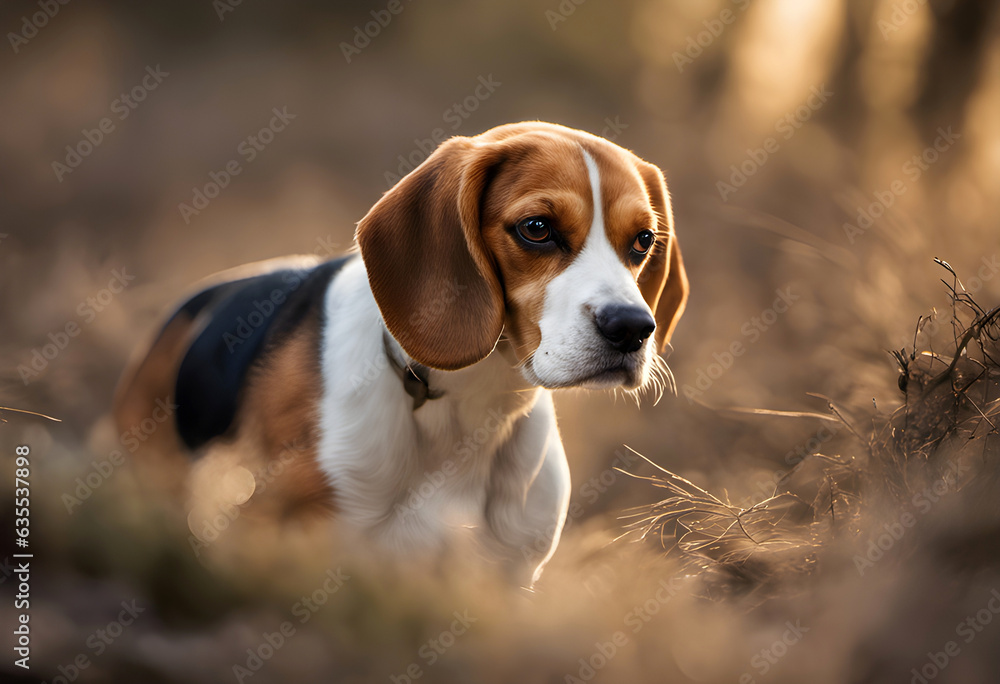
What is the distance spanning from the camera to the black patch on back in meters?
2.55

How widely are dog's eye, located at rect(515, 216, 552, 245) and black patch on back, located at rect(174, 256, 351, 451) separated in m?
0.91

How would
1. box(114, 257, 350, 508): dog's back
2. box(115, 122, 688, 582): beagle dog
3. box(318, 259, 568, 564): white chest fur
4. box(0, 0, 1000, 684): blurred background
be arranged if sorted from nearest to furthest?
1. box(0, 0, 1000, 684): blurred background
2. box(115, 122, 688, 582): beagle dog
3. box(318, 259, 568, 564): white chest fur
4. box(114, 257, 350, 508): dog's back

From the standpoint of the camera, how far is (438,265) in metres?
1.95

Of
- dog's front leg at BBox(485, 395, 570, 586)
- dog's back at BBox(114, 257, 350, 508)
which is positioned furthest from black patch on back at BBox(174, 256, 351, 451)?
dog's front leg at BBox(485, 395, 570, 586)

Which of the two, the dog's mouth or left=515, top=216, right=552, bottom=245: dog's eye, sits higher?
left=515, top=216, right=552, bottom=245: dog's eye

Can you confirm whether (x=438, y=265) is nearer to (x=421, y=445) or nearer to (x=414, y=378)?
(x=414, y=378)

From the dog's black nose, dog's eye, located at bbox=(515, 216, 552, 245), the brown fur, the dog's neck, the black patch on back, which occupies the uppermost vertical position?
dog's eye, located at bbox=(515, 216, 552, 245)

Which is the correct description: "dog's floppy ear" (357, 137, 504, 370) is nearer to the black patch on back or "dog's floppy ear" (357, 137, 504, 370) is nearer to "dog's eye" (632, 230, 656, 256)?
"dog's eye" (632, 230, 656, 256)

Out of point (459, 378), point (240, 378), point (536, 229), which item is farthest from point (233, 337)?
point (536, 229)

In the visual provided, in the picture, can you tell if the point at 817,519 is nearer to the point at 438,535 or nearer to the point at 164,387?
the point at 438,535

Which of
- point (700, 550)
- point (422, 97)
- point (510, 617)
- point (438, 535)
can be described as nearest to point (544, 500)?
point (438, 535)

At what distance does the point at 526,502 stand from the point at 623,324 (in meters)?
0.80

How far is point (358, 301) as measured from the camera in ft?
7.50

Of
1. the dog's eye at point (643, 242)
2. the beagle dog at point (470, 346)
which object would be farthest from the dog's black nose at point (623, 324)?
the dog's eye at point (643, 242)
